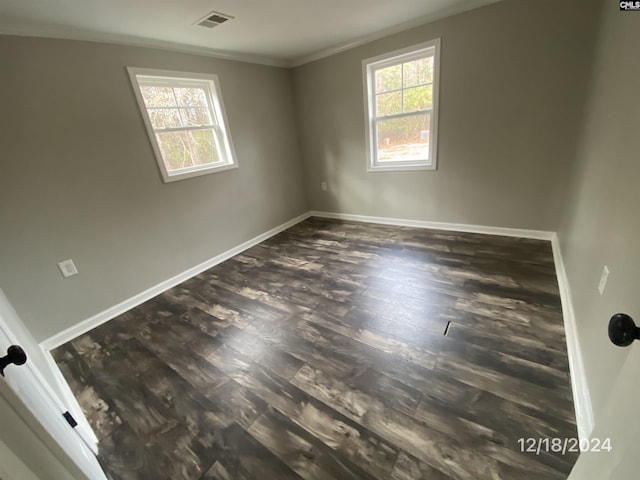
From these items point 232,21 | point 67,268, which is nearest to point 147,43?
point 232,21

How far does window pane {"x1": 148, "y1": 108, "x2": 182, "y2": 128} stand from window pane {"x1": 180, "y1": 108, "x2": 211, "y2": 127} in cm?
9

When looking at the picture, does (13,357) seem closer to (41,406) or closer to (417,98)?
(41,406)

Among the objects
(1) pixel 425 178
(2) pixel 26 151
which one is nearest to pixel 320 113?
(1) pixel 425 178

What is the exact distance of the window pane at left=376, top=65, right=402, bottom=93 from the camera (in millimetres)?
3146

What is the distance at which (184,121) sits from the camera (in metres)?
2.86

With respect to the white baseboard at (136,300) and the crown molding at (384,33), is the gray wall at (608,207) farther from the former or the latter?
the white baseboard at (136,300)

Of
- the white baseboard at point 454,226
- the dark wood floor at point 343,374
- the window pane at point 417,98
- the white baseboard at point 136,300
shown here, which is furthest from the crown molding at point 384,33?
the white baseboard at point 136,300

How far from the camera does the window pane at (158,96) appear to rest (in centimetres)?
256

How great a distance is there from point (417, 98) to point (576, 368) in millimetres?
2912

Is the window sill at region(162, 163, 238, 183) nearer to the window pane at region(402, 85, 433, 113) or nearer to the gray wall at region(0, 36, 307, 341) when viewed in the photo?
the gray wall at region(0, 36, 307, 341)

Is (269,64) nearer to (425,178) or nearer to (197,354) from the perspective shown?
(425,178)

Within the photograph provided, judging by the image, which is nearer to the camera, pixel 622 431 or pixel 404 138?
pixel 622 431

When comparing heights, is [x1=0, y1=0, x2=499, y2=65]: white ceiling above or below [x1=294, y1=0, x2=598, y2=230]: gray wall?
above
